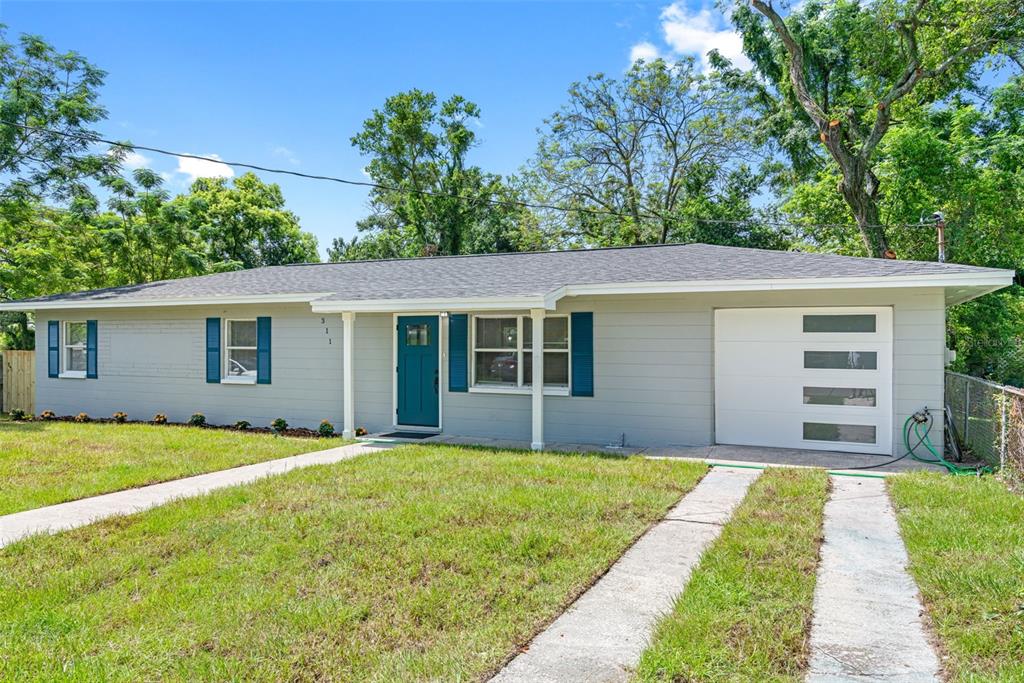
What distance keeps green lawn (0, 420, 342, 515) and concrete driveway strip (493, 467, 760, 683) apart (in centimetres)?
531

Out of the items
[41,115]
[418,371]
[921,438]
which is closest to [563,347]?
[418,371]

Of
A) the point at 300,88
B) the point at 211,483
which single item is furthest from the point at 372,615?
the point at 300,88

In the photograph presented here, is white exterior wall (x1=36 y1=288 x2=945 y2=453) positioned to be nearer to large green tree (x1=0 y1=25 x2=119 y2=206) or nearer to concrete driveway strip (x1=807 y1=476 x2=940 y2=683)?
concrete driveway strip (x1=807 y1=476 x2=940 y2=683)

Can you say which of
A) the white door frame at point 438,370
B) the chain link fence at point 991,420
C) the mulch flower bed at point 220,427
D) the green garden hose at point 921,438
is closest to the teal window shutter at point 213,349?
the mulch flower bed at point 220,427

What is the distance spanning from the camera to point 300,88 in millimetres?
16141

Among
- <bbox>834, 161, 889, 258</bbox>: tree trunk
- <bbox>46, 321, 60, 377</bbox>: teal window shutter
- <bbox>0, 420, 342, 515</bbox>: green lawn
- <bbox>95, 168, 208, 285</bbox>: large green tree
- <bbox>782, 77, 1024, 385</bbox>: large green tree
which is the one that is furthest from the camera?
<bbox>95, 168, 208, 285</bbox>: large green tree

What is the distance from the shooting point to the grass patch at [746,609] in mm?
2955

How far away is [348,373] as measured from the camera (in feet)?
33.1

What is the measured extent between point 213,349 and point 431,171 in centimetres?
1985

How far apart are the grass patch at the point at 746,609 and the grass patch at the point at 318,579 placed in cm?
67

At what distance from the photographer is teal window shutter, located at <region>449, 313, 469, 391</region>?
33.9 ft

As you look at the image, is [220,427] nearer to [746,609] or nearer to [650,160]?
[746,609]

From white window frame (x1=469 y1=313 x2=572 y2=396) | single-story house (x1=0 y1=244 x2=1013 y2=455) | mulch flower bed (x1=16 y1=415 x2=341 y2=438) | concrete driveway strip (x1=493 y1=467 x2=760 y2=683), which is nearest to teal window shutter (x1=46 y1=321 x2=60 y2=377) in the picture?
single-story house (x1=0 y1=244 x2=1013 y2=455)

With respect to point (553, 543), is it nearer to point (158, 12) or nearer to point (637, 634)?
point (637, 634)
